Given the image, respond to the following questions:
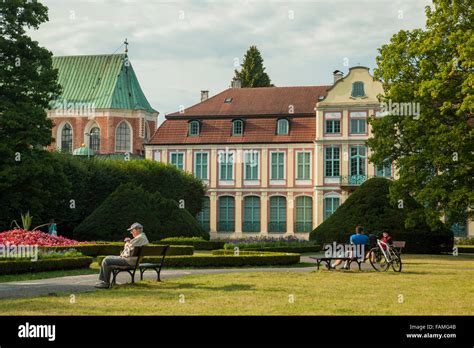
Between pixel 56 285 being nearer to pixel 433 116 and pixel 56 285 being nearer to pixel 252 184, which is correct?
pixel 433 116

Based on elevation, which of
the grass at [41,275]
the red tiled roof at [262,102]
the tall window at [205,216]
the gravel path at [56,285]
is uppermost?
the red tiled roof at [262,102]

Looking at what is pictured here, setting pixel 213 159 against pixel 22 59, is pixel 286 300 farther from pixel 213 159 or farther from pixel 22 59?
pixel 213 159

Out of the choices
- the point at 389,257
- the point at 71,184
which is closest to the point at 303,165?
the point at 71,184

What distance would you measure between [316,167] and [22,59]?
27.8 m

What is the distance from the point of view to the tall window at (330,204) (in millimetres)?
60281

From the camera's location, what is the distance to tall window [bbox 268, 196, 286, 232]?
204ft

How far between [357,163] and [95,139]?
3019cm

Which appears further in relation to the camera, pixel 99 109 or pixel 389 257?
pixel 99 109

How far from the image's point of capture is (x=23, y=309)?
44.0ft

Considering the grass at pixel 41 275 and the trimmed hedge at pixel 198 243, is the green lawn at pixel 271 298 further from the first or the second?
the trimmed hedge at pixel 198 243

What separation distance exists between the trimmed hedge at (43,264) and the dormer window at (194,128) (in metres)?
39.7

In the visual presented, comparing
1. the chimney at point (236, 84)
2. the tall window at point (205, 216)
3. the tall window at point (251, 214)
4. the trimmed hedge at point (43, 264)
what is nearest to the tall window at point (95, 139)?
the chimney at point (236, 84)

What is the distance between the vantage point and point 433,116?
34.3 m

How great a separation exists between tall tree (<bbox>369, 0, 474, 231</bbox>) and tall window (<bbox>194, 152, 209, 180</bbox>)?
28097 mm
